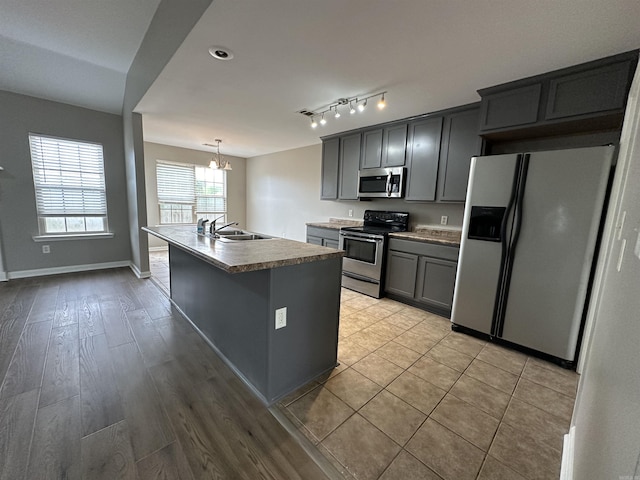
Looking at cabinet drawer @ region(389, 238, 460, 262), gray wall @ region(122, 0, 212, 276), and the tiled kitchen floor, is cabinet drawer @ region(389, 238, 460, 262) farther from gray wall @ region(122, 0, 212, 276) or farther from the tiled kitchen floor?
gray wall @ region(122, 0, 212, 276)

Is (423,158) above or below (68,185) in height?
above

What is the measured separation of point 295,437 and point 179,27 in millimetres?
2905

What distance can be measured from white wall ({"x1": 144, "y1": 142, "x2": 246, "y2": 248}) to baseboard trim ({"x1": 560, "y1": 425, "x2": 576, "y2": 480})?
19.3ft

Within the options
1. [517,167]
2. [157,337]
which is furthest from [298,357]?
[517,167]

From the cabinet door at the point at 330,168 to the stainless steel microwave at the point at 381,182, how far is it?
610 mm

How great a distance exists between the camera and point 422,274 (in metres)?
3.17

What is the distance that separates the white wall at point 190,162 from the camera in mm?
5754

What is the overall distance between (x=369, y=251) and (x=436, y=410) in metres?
2.14

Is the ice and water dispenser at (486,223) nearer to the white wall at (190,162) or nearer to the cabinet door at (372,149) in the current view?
the cabinet door at (372,149)

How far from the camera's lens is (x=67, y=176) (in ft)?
13.7

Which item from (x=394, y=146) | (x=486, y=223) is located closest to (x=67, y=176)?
(x=394, y=146)

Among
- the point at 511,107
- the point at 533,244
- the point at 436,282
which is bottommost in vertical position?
the point at 436,282

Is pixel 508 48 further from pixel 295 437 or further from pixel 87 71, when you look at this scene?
pixel 87 71

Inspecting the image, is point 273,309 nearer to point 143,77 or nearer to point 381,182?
point 381,182
